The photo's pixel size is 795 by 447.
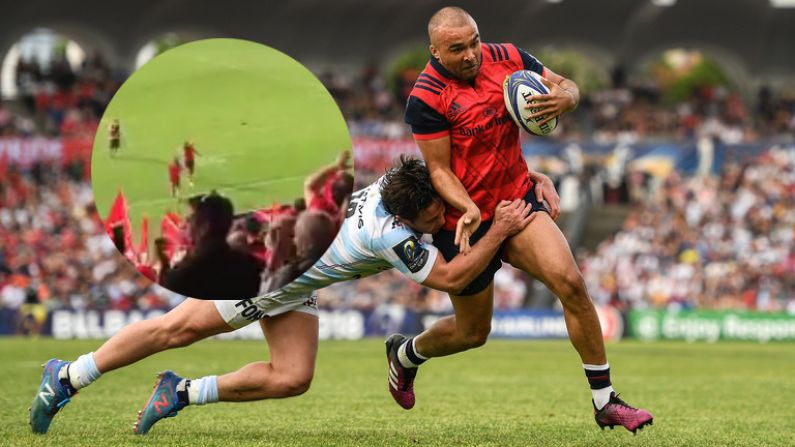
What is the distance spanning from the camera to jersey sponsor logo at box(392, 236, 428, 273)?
680cm

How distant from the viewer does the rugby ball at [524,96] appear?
274 inches

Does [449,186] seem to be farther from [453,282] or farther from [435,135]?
[453,282]

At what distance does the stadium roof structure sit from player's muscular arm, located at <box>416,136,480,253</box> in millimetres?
33577

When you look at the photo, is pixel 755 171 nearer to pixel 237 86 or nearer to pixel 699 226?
pixel 699 226

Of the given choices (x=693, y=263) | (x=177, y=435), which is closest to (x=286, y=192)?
(x=177, y=435)

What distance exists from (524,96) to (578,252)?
80.6 feet

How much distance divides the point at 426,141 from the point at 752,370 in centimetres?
991

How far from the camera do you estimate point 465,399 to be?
1061 centimetres

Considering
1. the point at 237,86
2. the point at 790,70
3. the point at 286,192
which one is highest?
the point at 790,70

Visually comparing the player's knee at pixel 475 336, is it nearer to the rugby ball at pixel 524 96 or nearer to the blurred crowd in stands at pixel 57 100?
the rugby ball at pixel 524 96

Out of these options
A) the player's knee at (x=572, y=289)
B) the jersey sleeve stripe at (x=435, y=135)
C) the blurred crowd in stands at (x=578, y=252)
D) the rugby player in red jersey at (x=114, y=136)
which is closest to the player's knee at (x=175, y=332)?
the rugby player in red jersey at (x=114, y=136)

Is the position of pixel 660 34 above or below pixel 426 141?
above

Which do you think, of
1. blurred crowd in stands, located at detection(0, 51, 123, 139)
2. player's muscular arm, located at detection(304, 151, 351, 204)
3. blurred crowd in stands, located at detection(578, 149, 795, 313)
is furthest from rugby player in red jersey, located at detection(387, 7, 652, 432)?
blurred crowd in stands, located at detection(0, 51, 123, 139)

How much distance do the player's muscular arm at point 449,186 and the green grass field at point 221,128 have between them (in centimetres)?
79
